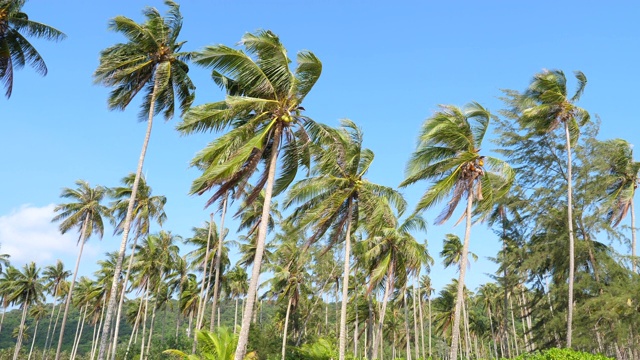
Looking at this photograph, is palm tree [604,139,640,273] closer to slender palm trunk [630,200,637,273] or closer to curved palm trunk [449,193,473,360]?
slender palm trunk [630,200,637,273]

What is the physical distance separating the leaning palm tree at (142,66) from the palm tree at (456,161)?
10558 mm

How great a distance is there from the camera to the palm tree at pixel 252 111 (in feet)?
43.3

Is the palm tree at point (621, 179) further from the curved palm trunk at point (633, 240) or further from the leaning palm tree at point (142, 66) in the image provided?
the leaning palm tree at point (142, 66)

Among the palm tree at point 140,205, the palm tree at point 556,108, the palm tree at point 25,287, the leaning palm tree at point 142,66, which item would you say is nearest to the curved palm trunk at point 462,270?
the palm tree at point 556,108

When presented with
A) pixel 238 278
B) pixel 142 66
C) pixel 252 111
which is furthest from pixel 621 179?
pixel 238 278

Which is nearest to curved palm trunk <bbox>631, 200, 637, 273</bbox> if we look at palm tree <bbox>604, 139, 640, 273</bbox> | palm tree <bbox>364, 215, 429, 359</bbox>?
palm tree <bbox>604, 139, 640, 273</bbox>

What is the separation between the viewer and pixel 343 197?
19.3 metres

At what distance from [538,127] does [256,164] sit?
17979 mm

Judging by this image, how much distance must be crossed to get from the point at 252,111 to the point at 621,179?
25.7 m

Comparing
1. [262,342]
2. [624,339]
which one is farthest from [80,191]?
[624,339]

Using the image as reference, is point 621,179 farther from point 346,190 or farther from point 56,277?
point 56,277

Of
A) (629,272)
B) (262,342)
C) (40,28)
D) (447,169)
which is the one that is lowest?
(262,342)

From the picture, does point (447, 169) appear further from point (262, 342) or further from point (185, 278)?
point (185, 278)

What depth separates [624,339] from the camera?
77.0 ft
